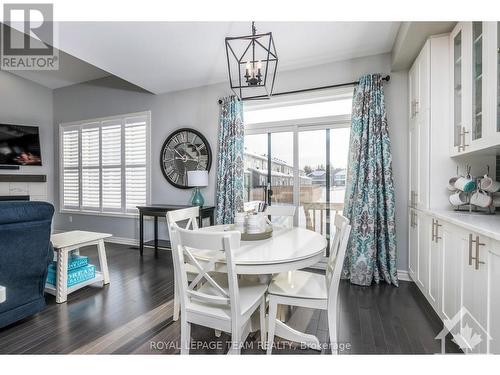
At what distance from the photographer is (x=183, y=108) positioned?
14.5 ft

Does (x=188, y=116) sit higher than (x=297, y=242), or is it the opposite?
(x=188, y=116)

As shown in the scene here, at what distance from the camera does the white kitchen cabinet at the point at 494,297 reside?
4.41 feet

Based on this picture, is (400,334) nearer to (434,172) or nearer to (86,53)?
(434,172)

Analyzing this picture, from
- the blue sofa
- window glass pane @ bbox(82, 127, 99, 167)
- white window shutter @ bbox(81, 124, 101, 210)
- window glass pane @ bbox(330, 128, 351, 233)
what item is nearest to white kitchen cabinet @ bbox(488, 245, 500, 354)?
window glass pane @ bbox(330, 128, 351, 233)

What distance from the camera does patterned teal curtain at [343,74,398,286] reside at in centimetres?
303

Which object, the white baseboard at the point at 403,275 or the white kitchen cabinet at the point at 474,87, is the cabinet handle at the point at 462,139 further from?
the white baseboard at the point at 403,275

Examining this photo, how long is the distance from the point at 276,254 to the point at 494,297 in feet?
3.86

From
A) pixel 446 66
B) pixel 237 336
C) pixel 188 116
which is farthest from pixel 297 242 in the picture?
pixel 188 116

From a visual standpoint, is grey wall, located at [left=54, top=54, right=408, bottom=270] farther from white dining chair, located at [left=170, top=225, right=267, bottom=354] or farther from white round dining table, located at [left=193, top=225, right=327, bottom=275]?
white dining chair, located at [left=170, top=225, right=267, bottom=354]

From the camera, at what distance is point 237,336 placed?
4.81 ft

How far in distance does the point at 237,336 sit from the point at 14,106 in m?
6.39

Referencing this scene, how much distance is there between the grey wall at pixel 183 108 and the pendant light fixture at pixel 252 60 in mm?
421

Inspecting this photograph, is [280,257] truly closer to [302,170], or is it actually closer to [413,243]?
[413,243]
